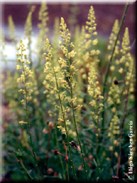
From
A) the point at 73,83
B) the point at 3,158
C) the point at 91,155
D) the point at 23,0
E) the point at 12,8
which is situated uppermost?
the point at 12,8

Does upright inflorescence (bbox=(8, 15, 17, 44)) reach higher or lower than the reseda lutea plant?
higher

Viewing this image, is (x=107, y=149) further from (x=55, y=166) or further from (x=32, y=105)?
(x=32, y=105)

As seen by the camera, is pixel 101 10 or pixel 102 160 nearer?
pixel 102 160

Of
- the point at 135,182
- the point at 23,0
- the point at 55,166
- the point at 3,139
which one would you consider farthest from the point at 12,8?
the point at 135,182

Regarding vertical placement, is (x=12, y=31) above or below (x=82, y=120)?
above

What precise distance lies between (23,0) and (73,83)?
49.3 inches

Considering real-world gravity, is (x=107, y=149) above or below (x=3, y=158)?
above

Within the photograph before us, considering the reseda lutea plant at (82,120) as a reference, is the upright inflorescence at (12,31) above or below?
above

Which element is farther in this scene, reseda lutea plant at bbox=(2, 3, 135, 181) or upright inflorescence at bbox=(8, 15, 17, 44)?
upright inflorescence at bbox=(8, 15, 17, 44)

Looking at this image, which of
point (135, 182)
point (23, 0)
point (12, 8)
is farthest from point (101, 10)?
point (135, 182)

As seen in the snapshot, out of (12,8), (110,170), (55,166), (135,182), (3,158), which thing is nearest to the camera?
(135,182)

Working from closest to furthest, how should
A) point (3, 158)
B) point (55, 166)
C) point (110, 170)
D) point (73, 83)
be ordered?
point (73, 83) → point (110, 170) → point (55, 166) → point (3, 158)

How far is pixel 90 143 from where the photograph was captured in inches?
72.3

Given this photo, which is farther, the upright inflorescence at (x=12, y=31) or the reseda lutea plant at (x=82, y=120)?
the upright inflorescence at (x=12, y=31)
